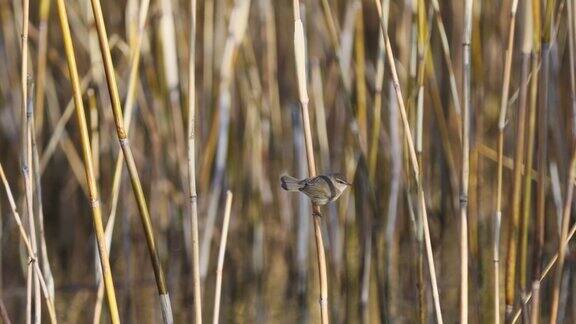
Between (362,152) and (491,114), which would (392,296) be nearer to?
(362,152)

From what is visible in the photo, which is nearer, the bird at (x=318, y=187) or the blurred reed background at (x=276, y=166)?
the bird at (x=318, y=187)

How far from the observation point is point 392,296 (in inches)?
107

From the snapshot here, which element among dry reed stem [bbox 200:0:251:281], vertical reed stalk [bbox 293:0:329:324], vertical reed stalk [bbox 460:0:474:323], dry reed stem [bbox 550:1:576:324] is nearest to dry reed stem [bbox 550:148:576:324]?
dry reed stem [bbox 550:1:576:324]

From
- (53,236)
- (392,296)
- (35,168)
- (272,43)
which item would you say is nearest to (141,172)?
(53,236)

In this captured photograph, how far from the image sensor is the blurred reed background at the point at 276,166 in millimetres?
2430

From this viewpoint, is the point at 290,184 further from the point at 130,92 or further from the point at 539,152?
the point at 539,152

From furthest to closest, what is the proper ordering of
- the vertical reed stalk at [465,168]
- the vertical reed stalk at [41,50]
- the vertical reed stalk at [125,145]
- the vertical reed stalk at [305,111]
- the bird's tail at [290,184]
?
the vertical reed stalk at [41,50], the bird's tail at [290,184], the vertical reed stalk at [465,168], the vertical reed stalk at [305,111], the vertical reed stalk at [125,145]

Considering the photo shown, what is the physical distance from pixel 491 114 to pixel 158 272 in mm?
2384

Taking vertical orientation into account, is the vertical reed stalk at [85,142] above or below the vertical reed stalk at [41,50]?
below

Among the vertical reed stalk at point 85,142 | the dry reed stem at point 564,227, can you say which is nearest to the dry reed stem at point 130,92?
the vertical reed stalk at point 85,142

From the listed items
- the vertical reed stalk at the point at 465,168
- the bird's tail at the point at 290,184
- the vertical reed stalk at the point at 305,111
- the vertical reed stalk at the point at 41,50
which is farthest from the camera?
the vertical reed stalk at the point at 41,50

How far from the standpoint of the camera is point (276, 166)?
10.8 ft

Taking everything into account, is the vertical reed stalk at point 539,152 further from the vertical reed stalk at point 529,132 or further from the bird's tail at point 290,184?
the bird's tail at point 290,184

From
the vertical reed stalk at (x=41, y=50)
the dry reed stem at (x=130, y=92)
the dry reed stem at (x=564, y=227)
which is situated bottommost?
the dry reed stem at (x=564, y=227)
